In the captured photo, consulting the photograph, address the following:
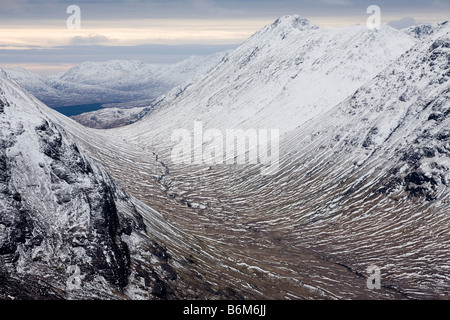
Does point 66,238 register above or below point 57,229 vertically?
below

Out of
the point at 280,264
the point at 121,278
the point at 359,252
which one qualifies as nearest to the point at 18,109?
the point at 121,278

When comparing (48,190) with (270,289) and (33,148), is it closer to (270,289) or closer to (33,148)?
(33,148)

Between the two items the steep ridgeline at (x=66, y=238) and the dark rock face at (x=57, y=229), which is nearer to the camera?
the dark rock face at (x=57, y=229)

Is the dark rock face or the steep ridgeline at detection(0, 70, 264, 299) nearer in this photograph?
the dark rock face

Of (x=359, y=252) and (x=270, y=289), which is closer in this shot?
(x=270, y=289)

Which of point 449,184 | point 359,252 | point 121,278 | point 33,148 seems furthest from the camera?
point 449,184

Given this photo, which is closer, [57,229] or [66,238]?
[66,238]

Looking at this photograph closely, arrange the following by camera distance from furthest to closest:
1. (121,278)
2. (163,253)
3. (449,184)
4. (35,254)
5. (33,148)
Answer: (449,184), (163,253), (33,148), (121,278), (35,254)
